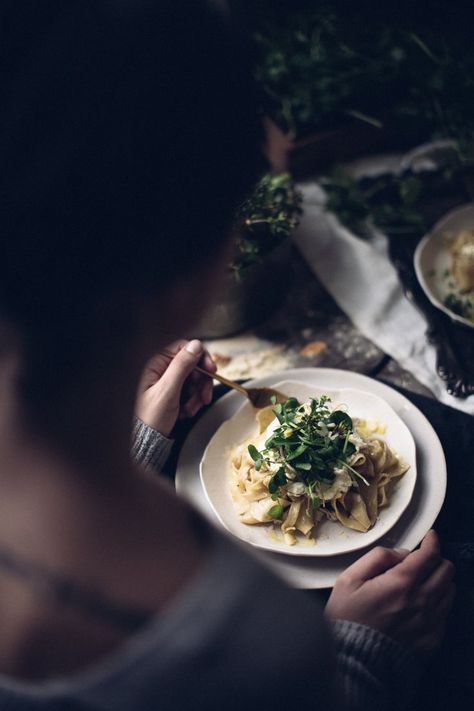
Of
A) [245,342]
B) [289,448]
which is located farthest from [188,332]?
[245,342]

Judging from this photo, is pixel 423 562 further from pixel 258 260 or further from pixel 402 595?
pixel 258 260

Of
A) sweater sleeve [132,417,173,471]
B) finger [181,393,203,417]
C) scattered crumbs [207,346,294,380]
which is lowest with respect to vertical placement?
scattered crumbs [207,346,294,380]

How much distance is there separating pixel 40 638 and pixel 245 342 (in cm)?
100

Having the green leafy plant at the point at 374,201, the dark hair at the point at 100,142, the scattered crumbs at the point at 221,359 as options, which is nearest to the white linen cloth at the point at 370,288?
the green leafy plant at the point at 374,201

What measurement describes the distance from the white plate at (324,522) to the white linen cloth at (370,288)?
211mm

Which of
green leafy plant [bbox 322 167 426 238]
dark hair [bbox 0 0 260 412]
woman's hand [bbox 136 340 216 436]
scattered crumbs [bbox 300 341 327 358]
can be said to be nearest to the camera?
dark hair [bbox 0 0 260 412]

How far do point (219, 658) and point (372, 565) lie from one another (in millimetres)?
415

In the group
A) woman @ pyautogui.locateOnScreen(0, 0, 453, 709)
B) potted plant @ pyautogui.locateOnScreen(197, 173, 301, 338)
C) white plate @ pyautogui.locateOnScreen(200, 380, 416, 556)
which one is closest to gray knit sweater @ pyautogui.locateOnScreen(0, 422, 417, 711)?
woman @ pyautogui.locateOnScreen(0, 0, 453, 709)

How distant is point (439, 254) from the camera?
147 centimetres

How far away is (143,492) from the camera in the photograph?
23.8 inches

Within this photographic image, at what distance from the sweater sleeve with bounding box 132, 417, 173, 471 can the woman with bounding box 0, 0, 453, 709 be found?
0.49 metres

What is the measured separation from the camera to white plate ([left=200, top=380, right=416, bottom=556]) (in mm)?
1014

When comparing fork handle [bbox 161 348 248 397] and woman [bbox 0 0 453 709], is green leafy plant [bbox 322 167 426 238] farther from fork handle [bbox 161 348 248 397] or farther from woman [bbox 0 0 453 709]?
→ woman [bbox 0 0 453 709]

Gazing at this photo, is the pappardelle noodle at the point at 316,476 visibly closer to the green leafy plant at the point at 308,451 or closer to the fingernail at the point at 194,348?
the green leafy plant at the point at 308,451
